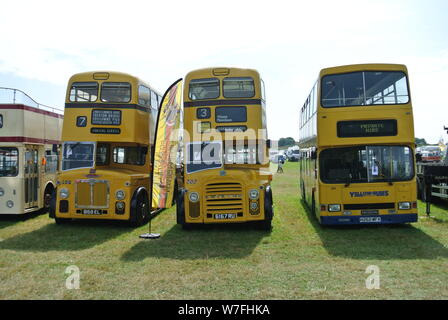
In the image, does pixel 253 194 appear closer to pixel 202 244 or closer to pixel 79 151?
pixel 202 244

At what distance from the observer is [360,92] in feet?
33.7

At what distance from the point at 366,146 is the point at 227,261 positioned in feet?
16.1

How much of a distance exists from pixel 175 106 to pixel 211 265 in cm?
530

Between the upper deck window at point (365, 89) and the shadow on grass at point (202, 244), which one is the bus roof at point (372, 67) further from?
the shadow on grass at point (202, 244)

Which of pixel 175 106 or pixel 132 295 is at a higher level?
pixel 175 106

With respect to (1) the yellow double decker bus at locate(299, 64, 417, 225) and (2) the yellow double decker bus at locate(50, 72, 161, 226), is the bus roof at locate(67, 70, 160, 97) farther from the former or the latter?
(1) the yellow double decker bus at locate(299, 64, 417, 225)

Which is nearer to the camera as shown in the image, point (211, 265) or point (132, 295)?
point (132, 295)

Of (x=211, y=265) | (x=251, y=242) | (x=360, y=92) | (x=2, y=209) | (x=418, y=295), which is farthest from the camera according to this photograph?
(x=2, y=209)

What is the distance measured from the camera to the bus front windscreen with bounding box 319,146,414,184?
10.2 metres

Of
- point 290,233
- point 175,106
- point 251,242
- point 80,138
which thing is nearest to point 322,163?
point 290,233

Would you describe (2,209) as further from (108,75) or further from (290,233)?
(290,233)

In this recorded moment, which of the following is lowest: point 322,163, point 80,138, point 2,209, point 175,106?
point 2,209

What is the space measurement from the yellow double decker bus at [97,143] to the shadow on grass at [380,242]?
5.54 meters

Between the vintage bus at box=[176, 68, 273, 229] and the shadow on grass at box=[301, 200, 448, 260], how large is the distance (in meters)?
1.86
